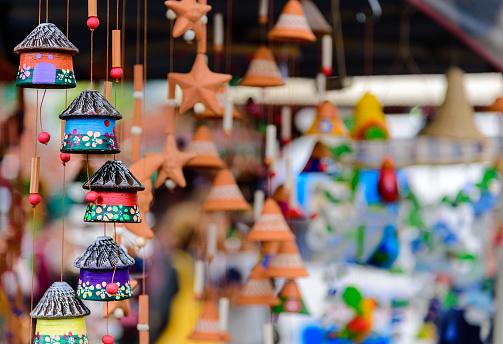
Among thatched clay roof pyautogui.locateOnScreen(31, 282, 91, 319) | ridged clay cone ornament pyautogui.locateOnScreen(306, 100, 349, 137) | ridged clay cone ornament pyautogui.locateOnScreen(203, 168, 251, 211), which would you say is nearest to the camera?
thatched clay roof pyautogui.locateOnScreen(31, 282, 91, 319)

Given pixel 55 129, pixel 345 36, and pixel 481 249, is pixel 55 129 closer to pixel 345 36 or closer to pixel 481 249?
pixel 345 36

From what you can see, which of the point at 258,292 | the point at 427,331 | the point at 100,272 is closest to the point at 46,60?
the point at 100,272

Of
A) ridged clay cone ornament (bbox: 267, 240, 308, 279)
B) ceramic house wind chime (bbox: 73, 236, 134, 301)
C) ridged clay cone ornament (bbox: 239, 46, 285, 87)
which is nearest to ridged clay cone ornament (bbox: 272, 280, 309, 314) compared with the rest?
ridged clay cone ornament (bbox: 267, 240, 308, 279)

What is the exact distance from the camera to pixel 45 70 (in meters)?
1.04

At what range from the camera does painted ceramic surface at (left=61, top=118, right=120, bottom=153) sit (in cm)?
106

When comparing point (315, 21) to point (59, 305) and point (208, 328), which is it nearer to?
point (208, 328)

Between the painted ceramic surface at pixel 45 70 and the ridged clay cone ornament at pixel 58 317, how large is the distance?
0.86ft

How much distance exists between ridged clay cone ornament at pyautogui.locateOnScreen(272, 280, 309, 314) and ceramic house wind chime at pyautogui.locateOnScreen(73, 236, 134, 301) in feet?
3.43

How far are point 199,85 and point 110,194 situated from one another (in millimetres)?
506

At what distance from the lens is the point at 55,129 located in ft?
9.89

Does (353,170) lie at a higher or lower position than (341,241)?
higher

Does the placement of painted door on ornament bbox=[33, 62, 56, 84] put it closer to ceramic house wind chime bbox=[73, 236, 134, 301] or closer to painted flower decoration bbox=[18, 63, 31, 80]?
painted flower decoration bbox=[18, 63, 31, 80]

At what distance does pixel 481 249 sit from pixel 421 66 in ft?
2.69

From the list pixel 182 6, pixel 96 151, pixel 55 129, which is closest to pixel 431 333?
pixel 55 129
